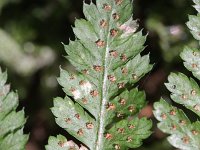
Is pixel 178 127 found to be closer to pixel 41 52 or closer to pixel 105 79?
pixel 105 79

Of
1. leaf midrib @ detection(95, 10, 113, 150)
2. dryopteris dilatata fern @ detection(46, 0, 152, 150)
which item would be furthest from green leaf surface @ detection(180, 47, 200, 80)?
leaf midrib @ detection(95, 10, 113, 150)

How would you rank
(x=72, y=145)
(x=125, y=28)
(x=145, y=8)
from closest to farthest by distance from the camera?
(x=125, y=28) < (x=72, y=145) < (x=145, y=8)

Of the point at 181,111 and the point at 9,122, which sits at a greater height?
the point at 9,122

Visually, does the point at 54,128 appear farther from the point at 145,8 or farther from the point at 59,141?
the point at 59,141

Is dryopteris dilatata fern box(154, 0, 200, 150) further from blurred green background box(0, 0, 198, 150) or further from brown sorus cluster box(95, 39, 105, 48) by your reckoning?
blurred green background box(0, 0, 198, 150)

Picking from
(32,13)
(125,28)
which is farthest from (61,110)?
(32,13)

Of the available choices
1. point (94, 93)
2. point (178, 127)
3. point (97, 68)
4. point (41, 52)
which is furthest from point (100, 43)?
point (41, 52)
